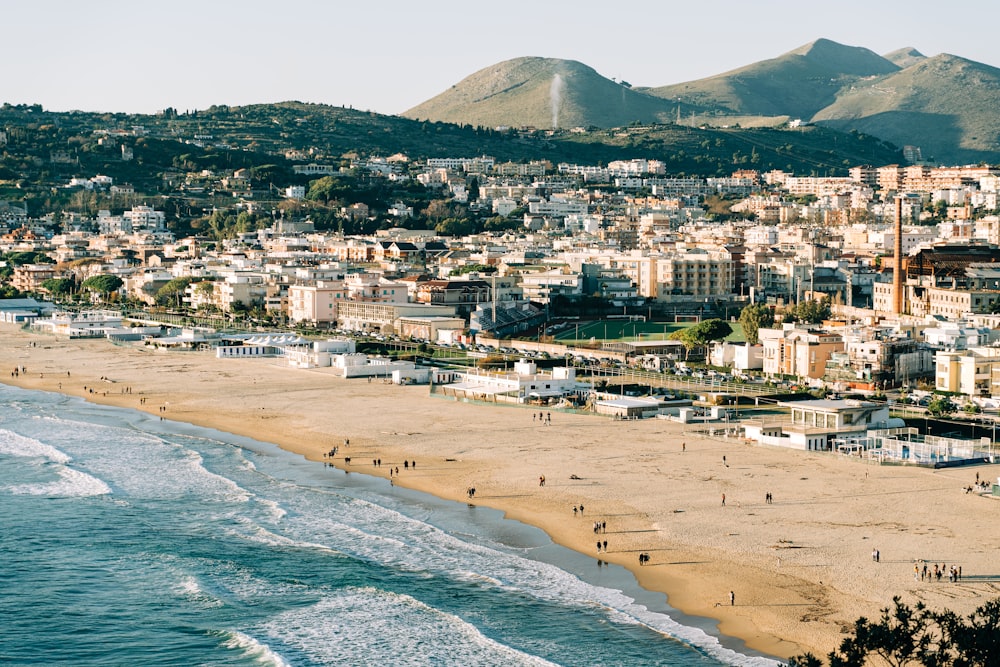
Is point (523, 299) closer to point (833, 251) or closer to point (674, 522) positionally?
point (833, 251)

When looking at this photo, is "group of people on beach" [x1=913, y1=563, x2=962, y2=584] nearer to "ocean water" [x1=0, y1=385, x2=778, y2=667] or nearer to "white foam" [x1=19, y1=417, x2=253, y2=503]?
"ocean water" [x1=0, y1=385, x2=778, y2=667]

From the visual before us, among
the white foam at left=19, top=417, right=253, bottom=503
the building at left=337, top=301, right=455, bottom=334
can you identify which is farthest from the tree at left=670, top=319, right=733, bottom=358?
the white foam at left=19, top=417, right=253, bottom=503

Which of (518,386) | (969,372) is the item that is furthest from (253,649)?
(969,372)

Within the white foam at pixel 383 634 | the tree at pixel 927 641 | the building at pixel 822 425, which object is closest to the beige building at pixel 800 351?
the building at pixel 822 425

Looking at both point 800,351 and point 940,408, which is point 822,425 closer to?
point 940,408

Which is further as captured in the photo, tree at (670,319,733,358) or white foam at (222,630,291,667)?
tree at (670,319,733,358)
